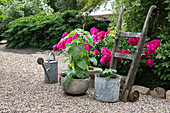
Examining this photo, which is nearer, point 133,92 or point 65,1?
point 133,92

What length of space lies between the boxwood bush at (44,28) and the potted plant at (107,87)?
474cm

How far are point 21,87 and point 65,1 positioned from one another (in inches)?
526

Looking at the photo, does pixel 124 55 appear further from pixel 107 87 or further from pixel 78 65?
pixel 78 65

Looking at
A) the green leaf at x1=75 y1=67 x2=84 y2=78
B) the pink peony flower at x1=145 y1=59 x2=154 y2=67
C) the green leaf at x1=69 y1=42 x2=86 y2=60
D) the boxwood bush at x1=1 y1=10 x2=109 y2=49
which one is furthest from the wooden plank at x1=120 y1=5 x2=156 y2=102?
the boxwood bush at x1=1 y1=10 x2=109 y2=49

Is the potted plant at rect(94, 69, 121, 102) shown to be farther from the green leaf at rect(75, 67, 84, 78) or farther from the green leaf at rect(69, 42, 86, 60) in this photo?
the green leaf at rect(69, 42, 86, 60)

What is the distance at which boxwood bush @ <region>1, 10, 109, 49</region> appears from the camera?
763cm

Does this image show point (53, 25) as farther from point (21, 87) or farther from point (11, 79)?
point (21, 87)

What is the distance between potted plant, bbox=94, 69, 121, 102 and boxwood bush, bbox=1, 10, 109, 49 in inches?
187

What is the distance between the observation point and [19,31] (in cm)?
870

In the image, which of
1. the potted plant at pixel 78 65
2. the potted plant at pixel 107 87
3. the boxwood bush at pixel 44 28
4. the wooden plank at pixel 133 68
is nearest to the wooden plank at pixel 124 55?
the wooden plank at pixel 133 68

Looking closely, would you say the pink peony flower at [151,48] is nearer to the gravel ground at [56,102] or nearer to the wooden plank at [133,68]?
the wooden plank at [133,68]

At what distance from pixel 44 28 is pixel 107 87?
656 centimetres

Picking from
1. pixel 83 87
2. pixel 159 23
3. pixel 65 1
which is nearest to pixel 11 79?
pixel 83 87

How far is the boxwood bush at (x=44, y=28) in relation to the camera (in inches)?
301
